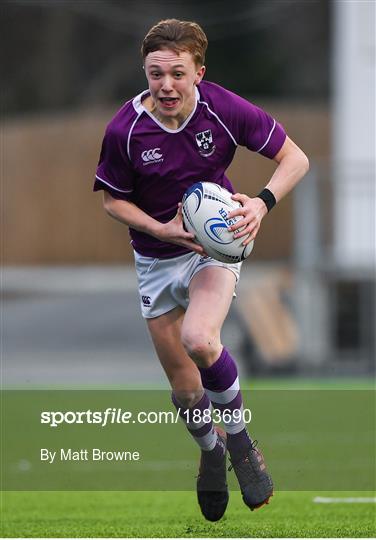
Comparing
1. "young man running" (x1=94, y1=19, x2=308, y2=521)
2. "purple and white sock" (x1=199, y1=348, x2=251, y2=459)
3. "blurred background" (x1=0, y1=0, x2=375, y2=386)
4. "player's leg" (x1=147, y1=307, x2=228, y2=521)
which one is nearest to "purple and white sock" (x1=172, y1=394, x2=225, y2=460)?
"player's leg" (x1=147, y1=307, x2=228, y2=521)

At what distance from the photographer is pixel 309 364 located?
52.2ft

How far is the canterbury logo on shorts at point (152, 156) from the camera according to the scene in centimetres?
641

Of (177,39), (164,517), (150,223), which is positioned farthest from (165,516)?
(177,39)

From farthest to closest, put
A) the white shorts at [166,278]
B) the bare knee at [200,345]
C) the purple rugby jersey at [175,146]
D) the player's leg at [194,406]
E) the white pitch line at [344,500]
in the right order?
the white pitch line at [344,500]
the player's leg at [194,406]
the white shorts at [166,278]
the purple rugby jersey at [175,146]
the bare knee at [200,345]

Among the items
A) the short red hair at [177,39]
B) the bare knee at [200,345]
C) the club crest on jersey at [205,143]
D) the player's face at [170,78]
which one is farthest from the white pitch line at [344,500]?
the short red hair at [177,39]

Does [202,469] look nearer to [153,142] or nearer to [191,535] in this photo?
Answer: [191,535]

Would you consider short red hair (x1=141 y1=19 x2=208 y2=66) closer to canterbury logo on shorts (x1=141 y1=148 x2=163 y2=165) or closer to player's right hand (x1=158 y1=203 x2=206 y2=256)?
canterbury logo on shorts (x1=141 y1=148 x2=163 y2=165)

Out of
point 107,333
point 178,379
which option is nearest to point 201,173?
point 178,379

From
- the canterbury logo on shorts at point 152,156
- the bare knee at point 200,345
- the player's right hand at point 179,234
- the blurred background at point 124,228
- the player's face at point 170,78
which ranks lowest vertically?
the blurred background at point 124,228

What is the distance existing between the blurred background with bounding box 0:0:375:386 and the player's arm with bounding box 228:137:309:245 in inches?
363

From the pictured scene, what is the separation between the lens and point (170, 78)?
6211 millimetres

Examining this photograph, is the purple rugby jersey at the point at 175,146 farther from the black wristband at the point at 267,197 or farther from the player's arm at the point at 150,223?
the black wristband at the point at 267,197

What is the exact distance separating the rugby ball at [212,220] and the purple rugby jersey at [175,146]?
0.80 ft

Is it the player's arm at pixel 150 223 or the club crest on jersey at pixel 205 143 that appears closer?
the player's arm at pixel 150 223
